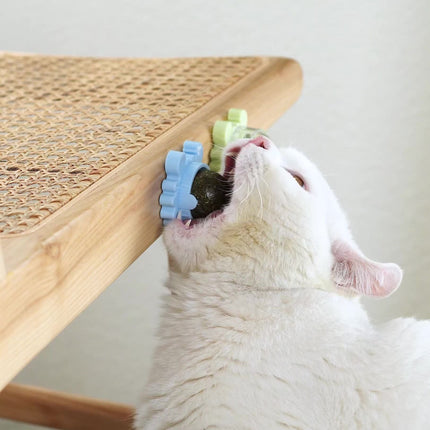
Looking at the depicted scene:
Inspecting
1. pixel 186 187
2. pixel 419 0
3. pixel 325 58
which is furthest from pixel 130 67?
pixel 419 0

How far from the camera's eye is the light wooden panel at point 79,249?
0.61m

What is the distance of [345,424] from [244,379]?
128 mm

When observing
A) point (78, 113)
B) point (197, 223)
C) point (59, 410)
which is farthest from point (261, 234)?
point (59, 410)

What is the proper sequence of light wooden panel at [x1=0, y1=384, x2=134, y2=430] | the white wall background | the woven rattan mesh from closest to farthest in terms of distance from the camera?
the woven rattan mesh
light wooden panel at [x1=0, y1=384, x2=134, y2=430]
the white wall background

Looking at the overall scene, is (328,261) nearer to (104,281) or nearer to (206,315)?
(206,315)

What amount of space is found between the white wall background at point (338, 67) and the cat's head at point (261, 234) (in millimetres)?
868

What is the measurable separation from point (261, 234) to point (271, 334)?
0.39ft

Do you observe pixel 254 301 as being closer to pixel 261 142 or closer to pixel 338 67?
pixel 261 142

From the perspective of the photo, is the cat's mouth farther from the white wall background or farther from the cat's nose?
the white wall background

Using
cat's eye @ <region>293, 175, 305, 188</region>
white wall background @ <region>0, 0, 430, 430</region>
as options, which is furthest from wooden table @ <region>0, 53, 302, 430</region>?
white wall background @ <region>0, 0, 430, 430</region>

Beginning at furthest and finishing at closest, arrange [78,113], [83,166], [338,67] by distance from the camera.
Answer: [338,67] < [78,113] < [83,166]

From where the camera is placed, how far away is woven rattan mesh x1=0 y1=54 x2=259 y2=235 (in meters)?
0.79

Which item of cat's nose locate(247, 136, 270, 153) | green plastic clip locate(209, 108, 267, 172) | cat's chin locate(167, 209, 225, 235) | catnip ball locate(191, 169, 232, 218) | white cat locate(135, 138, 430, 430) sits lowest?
white cat locate(135, 138, 430, 430)

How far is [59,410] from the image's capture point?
1.48 metres
